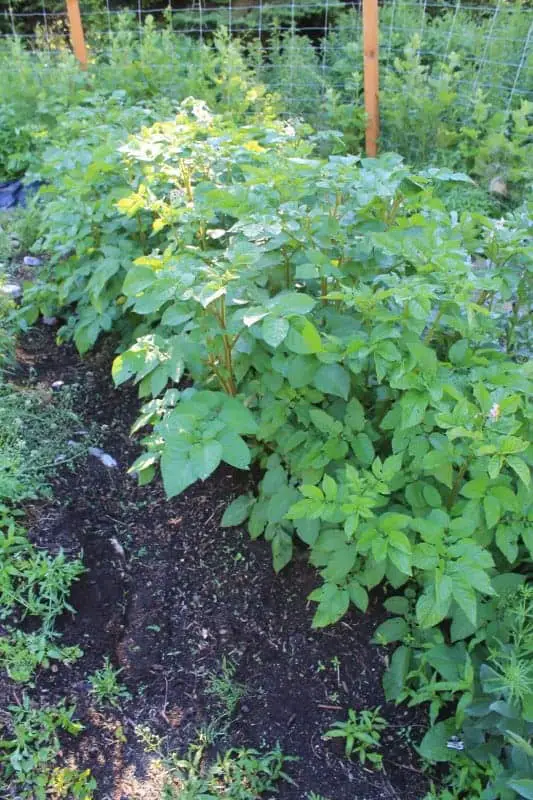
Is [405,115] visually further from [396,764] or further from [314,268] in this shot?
[396,764]

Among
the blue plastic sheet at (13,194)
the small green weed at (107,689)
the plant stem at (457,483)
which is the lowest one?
the small green weed at (107,689)

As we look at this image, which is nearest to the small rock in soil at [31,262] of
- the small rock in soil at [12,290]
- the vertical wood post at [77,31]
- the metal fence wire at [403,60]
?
the small rock in soil at [12,290]

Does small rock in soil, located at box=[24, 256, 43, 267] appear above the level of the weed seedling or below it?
above

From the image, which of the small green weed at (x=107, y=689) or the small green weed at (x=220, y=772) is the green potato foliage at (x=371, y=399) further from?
the small green weed at (x=107, y=689)

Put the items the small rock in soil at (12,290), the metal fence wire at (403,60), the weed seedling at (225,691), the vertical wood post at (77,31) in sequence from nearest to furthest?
the weed seedling at (225,691), the small rock in soil at (12,290), the metal fence wire at (403,60), the vertical wood post at (77,31)

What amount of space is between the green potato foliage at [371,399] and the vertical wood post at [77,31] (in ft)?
12.6

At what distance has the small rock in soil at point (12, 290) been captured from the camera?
3475 mm

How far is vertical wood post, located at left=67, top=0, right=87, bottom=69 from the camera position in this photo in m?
5.85

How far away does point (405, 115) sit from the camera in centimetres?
511

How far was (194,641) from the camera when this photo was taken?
2.33 m

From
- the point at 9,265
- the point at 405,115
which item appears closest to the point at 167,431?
the point at 9,265

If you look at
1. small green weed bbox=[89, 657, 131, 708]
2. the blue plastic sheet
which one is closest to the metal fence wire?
the blue plastic sheet

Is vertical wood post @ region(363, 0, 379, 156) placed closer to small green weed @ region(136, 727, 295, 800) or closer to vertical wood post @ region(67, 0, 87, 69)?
vertical wood post @ region(67, 0, 87, 69)

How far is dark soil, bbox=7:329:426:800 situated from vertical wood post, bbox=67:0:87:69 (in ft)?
14.5
